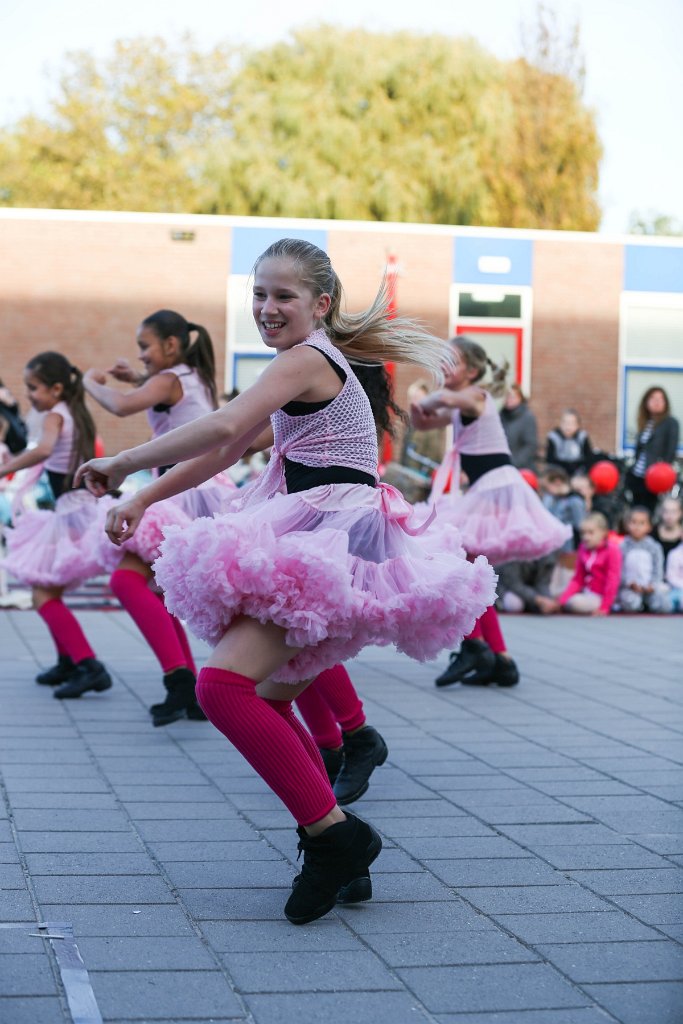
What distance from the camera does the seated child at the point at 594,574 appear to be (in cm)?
1254

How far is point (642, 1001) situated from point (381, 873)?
1229 mm

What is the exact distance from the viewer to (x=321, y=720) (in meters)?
5.21

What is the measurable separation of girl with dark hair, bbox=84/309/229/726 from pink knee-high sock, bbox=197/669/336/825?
2.85 meters

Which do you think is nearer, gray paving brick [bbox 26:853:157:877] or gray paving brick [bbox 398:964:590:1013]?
gray paving brick [bbox 398:964:590:1013]

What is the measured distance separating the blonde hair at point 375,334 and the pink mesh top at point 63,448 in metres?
3.51

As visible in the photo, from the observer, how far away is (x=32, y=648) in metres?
9.45

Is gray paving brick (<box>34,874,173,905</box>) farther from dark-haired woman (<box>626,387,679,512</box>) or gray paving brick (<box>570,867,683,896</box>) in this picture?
dark-haired woman (<box>626,387,679,512</box>)

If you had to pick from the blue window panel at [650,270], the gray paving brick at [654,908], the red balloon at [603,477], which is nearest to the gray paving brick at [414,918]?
the gray paving brick at [654,908]

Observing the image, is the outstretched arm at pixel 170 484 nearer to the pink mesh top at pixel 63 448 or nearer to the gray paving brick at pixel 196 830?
the gray paving brick at pixel 196 830

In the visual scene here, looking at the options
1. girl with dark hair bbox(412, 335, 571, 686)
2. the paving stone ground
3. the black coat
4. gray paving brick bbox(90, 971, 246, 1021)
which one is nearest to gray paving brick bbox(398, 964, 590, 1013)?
the paving stone ground

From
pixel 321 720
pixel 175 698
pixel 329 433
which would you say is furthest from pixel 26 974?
pixel 175 698

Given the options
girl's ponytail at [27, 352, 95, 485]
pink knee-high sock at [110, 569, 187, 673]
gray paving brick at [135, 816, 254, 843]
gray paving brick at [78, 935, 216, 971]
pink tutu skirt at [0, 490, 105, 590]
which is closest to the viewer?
gray paving brick at [78, 935, 216, 971]

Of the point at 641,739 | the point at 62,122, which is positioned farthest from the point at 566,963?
the point at 62,122

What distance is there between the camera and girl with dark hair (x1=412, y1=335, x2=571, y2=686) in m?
7.93
